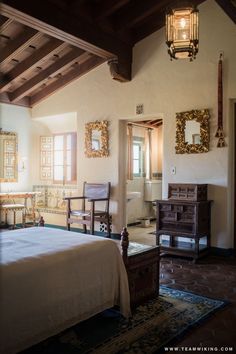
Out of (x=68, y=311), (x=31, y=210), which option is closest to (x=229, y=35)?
(x=68, y=311)

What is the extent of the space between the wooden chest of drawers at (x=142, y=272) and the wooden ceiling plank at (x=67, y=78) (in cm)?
398

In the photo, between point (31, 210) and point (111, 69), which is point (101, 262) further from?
point (31, 210)

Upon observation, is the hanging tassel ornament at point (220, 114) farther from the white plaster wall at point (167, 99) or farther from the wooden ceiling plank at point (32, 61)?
the wooden ceiling plank at point (32, 61)

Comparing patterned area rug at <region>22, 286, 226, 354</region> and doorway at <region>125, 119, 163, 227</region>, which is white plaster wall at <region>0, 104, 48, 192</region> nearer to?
doorway at <region>125, 119, 163, 227</region>

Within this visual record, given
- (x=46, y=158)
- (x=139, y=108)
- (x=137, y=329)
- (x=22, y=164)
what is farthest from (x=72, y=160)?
(x=137, y=329)

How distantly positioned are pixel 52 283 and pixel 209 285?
2.06 meters

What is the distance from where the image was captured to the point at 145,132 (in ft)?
27.7

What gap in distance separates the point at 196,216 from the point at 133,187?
3.50m

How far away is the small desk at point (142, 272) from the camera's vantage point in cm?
288

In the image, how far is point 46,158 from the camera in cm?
784

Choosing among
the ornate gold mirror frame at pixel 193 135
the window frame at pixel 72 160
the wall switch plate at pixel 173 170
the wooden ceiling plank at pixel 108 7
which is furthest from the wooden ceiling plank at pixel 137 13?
the window frame at pixel 72 160

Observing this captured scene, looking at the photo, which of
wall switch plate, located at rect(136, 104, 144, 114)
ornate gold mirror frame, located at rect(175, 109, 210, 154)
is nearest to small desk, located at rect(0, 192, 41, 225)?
wall switch plate, located at rect(136, 104, 144, 114)

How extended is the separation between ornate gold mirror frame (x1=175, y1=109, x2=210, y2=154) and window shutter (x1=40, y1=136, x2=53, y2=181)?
3.54m

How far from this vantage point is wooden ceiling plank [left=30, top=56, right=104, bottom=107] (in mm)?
6102
